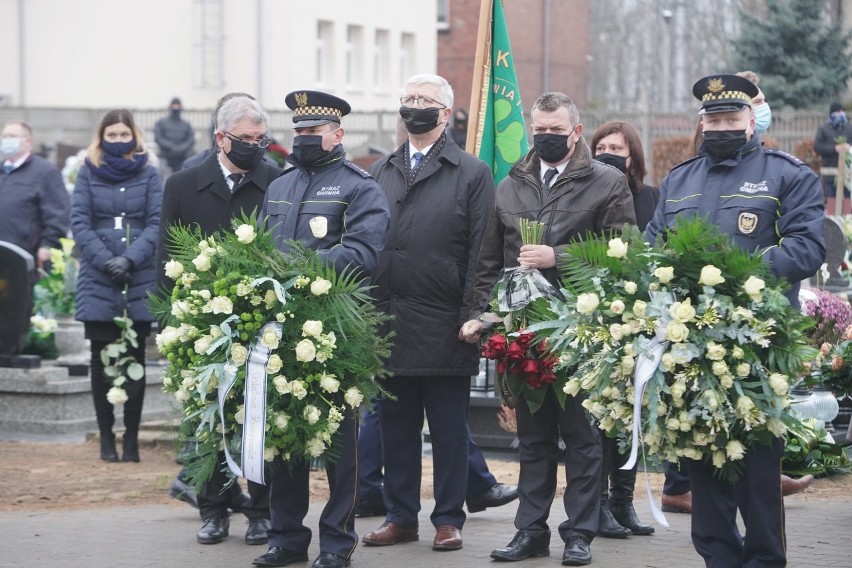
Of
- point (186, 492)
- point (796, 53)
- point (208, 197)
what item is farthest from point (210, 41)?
point (186, 492)

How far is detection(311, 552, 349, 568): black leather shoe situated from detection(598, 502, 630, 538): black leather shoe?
1472 millimetres

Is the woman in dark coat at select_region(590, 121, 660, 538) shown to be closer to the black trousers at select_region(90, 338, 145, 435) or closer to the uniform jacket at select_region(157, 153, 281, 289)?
the uniform jacket at select_region(157, 153, 281, 289)

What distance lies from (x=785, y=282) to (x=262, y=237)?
2.25 meters

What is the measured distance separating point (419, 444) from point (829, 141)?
1685 centimetres

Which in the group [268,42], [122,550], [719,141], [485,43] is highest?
[268,42]

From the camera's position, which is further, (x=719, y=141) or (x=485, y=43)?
(x=485, y=43)

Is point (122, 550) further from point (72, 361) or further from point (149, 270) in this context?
point (72, 361)

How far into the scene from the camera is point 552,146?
6.94 m

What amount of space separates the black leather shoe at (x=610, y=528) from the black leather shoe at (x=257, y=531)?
1673 millimetres

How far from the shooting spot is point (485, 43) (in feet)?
31.1

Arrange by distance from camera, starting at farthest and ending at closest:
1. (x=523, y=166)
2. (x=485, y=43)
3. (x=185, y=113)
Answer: (x=185, y=113), (x=485, y=43), (x=523, y=166)

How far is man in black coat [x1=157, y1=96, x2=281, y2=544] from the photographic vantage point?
296 inches

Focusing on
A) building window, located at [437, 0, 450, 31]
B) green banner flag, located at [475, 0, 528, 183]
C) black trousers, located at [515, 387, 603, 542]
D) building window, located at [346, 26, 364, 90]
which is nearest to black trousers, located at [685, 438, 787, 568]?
black trousers, located at [515, 387, 603, 542]

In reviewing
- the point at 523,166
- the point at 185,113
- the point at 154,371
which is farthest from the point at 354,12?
the point at 523,166
